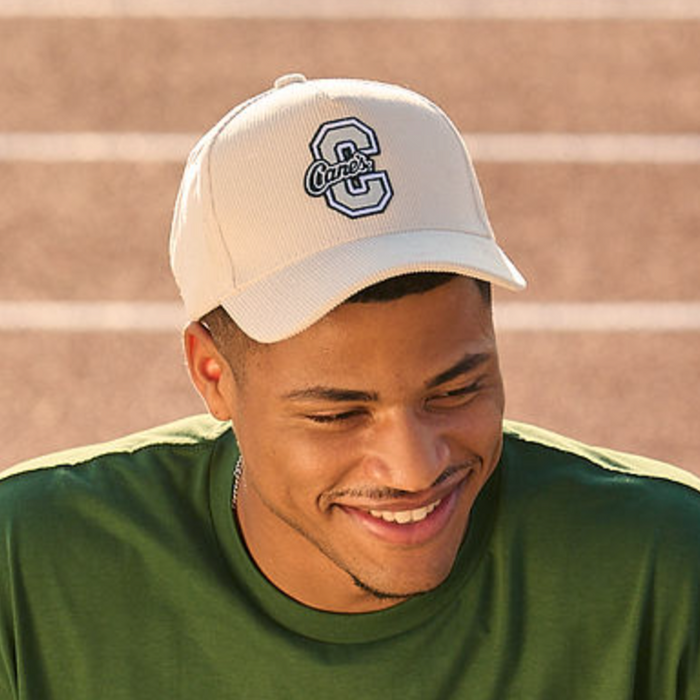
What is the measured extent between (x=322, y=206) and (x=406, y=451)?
12.9 inches

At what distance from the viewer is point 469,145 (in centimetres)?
864

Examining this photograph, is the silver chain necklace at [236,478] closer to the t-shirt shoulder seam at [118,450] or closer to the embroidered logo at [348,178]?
the t-shirt shoulder seam at [118,450]

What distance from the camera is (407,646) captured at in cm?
261

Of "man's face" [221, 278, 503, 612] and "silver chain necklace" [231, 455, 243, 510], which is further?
"silver chain necklace" [231, 455, 243, 510]

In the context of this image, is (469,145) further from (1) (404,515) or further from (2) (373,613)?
(1) (404,515)

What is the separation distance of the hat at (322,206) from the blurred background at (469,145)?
171 inches

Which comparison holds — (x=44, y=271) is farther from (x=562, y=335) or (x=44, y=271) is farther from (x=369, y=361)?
(x=369, y=361)

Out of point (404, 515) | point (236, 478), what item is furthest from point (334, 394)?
point (236, 478)

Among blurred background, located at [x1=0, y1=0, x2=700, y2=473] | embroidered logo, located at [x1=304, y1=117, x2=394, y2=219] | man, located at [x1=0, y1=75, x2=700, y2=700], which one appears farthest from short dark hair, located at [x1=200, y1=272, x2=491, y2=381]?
blurred background, located at [x1=0, y1=0, x2=700, y2=473]

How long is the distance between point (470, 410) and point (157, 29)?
7196mm

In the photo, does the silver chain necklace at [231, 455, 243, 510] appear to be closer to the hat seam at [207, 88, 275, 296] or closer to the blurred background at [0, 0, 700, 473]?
the hat seam at [207, 88, 275, 296]

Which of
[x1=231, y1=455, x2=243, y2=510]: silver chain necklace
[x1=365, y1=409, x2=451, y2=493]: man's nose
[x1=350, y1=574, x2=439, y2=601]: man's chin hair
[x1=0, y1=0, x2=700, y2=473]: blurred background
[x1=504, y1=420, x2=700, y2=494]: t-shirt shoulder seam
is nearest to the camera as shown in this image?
[x1=365, y1=409, x2=451, y2=493]: man's nose

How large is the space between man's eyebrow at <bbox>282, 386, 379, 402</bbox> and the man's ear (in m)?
0.19

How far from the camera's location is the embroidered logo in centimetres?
246
